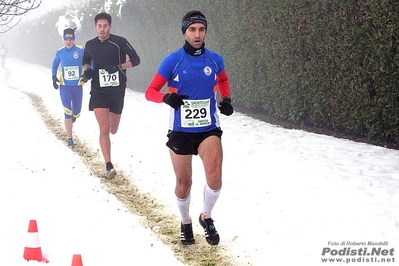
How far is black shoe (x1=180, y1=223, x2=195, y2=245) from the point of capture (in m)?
5.09

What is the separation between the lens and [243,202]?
6047 millimetres

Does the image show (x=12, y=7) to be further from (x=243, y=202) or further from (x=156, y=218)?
(x=243, y=202)

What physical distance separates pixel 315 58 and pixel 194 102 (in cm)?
510

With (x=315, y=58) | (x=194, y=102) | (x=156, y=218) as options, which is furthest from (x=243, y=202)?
(x=315, y=58)

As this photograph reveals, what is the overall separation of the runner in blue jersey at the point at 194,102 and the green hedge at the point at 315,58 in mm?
3576

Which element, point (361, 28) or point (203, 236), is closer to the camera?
point (203, 236)

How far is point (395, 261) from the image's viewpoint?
428cm

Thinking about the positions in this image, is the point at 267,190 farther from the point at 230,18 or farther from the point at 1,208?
the point at 230,18

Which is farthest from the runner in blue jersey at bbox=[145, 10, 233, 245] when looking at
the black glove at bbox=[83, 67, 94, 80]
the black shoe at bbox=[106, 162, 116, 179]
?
the black glove at bbox=[83, 67, 94, 80]

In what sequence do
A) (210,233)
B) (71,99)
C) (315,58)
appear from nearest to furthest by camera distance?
(210,233)
(315,58)
(71,99)

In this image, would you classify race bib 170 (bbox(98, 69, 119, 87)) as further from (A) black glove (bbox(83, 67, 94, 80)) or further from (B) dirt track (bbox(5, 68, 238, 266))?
(B) dirt track (bbox(5, 68, 238, 266))

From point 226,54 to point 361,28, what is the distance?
5858 millimetres

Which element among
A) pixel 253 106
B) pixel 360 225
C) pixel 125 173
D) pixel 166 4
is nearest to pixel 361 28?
pixel 360 225

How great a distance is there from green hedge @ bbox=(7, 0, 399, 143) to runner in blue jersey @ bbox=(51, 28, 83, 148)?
4137 millimetres
